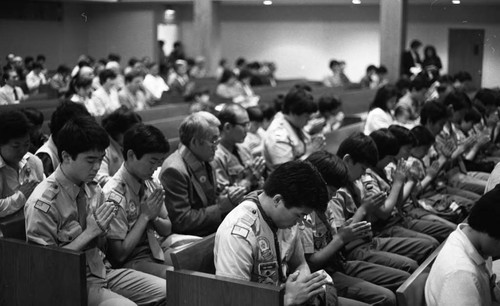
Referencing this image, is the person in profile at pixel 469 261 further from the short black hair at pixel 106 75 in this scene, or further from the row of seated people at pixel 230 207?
the short black hair at pixel 106 75

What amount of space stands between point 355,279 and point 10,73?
4652 millimetres

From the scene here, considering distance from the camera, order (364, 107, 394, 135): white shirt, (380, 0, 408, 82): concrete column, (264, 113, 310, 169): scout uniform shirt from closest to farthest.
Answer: (264, 113, 310, 169): scout uniform shirt, (364, 107, 394, 135): white shirt, (380, 0, 408, 82): concrete column

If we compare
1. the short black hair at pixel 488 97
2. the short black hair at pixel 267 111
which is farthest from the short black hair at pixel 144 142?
the short black hair at pixel 488 97

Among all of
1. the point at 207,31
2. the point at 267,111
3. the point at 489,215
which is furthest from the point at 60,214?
the point at 207,31

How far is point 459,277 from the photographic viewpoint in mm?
2520

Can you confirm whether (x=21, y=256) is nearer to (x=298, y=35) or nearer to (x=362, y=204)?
(x=362, y=204)

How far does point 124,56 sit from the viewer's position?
55.6ft

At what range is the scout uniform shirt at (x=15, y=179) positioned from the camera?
3537 millimetres

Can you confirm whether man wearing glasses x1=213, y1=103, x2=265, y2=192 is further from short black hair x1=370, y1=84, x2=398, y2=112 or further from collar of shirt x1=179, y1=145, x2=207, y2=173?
short black hair x1=370, y1=84, x2=398, y2=112

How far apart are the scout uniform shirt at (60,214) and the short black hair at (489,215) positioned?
6.06 feet

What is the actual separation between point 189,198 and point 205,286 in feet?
4.66

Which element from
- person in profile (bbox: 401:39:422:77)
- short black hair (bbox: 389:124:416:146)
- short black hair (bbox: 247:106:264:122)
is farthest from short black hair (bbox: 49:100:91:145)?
person in profile (bbox: 401:39:422:77)

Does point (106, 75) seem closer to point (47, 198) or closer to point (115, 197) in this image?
A: point (115, 197)

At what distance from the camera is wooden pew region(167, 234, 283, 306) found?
2592 mm
